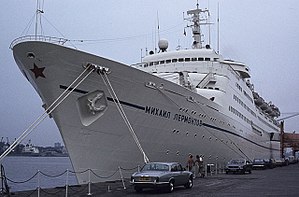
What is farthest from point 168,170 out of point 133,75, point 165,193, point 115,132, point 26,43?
point 26,43

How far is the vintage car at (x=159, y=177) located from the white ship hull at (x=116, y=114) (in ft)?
8.86

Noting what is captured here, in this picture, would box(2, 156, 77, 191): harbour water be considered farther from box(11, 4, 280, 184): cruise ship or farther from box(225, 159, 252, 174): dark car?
box(225, 159, 252, 174): dark car

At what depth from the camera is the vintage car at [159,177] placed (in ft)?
51.8

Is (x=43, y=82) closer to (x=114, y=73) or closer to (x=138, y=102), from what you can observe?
(x=114, y=73)

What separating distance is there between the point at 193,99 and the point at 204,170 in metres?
5.11

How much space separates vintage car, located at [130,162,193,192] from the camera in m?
15.8

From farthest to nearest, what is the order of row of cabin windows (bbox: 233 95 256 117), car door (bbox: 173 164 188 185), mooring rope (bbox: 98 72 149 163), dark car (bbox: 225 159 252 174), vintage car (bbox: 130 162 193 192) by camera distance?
row of cabin windows (bbox: 233 95 256 117)
dark car (bbox: 225 159 252 174)
mooring rope (bbox: 98 72 149 163)
car door (bbox: 173 164 188 185)
vintage car (bbox: 130 162 193 192)

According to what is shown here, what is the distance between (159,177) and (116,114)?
4609mm

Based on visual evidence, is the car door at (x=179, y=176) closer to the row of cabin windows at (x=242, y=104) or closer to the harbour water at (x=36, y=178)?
the harbour water at (x=36, y=178)

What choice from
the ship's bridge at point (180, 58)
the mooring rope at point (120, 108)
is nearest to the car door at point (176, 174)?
the mooring rope at point (120, 108)

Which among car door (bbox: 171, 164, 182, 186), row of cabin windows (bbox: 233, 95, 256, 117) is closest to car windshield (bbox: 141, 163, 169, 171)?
car door (bbox: 171, 164, 182, 186)

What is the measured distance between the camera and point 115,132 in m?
19.4

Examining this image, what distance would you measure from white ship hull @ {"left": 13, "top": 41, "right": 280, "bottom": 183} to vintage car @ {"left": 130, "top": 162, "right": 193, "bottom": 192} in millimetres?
2701

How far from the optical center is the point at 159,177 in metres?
15.8
